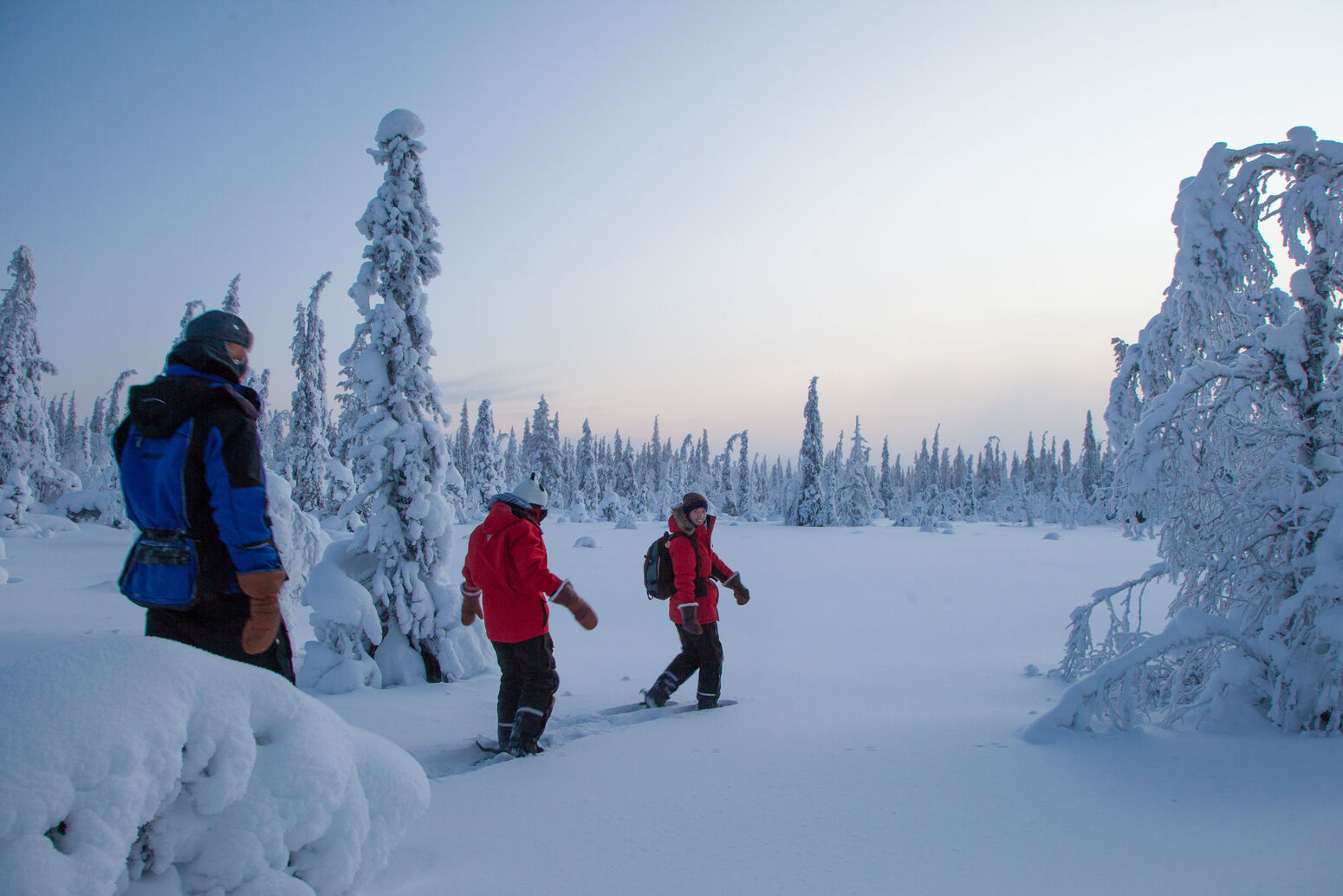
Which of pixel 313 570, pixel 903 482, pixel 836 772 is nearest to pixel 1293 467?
pixel 836 772

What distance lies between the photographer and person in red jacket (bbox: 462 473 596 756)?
15.2 ft

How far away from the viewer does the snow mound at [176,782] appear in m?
1.73

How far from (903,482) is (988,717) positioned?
393 ft

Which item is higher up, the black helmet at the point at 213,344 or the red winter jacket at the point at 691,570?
the black helmet at the point at 213,344

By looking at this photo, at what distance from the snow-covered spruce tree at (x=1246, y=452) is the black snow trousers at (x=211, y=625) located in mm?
4591

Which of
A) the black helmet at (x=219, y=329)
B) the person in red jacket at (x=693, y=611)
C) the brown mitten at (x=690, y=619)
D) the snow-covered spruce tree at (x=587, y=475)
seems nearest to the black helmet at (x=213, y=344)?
the black helmet at (x=219, y=329)

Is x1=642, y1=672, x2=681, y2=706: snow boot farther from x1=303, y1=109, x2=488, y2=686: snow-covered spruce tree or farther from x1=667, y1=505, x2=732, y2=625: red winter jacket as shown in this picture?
x1=303, y1=109, x2=488, y2=686: snow-covered spruce tree

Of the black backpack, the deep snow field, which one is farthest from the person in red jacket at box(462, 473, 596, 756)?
the black backpack

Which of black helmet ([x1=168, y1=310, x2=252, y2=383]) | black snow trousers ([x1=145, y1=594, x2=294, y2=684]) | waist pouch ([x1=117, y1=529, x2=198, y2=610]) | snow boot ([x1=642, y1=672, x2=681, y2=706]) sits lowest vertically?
snow boot ([x1=642, y1=672, x2=681, y2=706])

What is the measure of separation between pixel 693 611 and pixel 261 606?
3.70m

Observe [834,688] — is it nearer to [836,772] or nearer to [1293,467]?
[836,772]

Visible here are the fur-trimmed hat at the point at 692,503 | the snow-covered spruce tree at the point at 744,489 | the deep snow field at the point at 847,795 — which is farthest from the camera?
the snow-covered spruce tree at the point at 744,489

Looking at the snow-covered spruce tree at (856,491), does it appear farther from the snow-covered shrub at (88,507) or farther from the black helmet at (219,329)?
the black helmet at (219,329)

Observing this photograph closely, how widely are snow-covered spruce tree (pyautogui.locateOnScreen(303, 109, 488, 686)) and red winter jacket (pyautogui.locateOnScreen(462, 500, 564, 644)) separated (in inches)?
133
